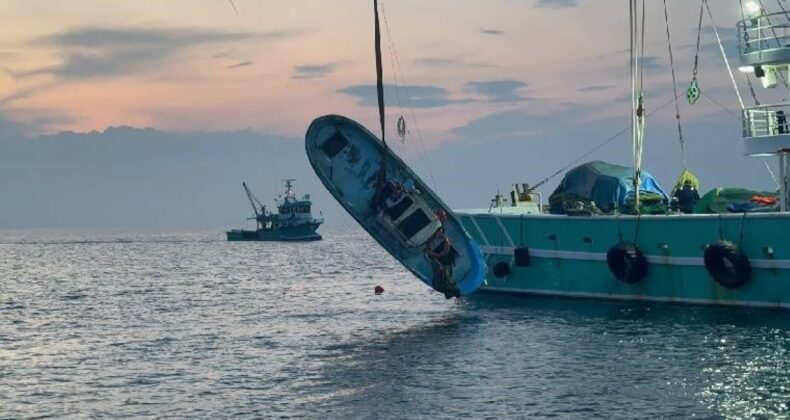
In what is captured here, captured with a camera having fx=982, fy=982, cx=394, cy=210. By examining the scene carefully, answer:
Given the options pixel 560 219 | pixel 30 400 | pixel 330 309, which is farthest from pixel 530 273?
pixel 30 400

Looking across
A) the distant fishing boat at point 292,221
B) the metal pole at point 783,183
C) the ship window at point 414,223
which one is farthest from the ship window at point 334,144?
the distant fishing boat at point 292,221

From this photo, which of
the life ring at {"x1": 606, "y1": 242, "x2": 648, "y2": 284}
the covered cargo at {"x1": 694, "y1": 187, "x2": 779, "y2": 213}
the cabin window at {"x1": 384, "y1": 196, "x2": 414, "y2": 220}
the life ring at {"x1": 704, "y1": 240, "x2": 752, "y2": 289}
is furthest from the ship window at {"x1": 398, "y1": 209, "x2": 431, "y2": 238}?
the life ring at {"x1": 704, "y1": 240, "x2": 752, "y2": 289}

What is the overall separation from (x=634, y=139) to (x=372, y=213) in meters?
11.6

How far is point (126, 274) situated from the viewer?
97875mm

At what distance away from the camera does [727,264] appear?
35094mm

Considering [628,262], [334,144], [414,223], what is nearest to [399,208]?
[414,223]

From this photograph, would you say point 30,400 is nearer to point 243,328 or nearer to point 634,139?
Answer: point 243,328

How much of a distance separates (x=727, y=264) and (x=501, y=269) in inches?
497

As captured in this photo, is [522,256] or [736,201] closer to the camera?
[736,201]

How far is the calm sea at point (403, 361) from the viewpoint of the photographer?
79.9ft

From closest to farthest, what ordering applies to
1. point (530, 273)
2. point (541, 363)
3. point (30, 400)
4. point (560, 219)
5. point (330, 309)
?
point (30, 400)
point (541, 363)
point (560, 219)
point (530, 273)
point (330, 309)

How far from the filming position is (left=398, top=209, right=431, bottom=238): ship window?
41.0 metres

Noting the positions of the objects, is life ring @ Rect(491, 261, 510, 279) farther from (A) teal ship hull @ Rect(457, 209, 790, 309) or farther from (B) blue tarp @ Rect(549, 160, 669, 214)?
(B) blue tarp @ Rect(549, 160, 669, 214)

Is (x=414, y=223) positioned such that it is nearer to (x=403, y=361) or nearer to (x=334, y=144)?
(x=334, y=144)
